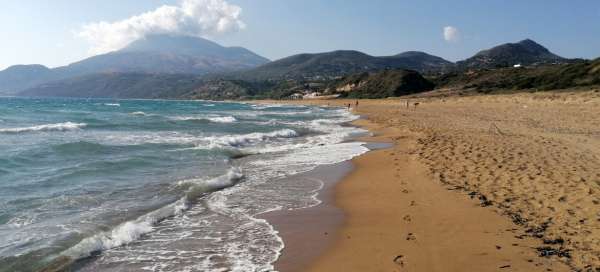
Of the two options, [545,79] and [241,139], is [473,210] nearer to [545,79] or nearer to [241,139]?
[241,139]

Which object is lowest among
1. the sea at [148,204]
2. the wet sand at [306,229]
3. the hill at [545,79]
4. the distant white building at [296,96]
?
the wet sand at [306,229]

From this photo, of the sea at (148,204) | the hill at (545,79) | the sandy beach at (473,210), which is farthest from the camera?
the hill at (545,79)

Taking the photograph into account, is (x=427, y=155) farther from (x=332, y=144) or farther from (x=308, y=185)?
(x=332, y=144)

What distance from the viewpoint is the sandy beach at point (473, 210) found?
5.70 m

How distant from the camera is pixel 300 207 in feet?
29.9

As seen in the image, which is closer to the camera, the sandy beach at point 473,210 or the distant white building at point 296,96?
the sandy beach at point 473,210

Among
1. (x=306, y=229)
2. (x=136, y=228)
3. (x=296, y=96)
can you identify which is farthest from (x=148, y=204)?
(x=296, y=96)

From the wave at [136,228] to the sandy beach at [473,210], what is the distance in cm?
287

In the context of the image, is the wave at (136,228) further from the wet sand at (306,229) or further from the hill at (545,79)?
the hill at (545,79)

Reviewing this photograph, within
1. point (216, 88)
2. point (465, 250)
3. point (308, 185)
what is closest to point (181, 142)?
point (308, 185)

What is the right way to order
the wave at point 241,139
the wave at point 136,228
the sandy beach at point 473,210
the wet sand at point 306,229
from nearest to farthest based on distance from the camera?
the sandy beach at point 473,210 < the wet sand at point 306,229 < the wave at point 136,228 < the wave at point 241,139

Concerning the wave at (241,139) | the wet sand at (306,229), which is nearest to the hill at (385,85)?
the wave at (241,139)

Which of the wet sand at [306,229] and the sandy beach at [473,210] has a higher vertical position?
the sandy beach at [473,210]

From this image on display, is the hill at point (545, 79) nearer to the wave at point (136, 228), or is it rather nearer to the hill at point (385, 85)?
the hill at point (385, 85)
